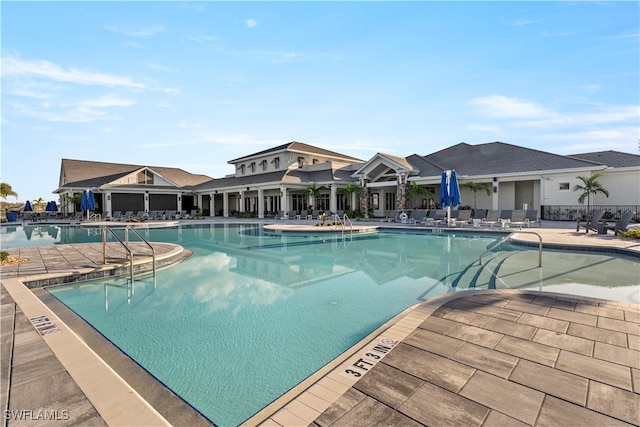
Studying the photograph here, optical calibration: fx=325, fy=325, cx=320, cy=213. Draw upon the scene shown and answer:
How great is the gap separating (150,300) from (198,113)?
46.5 feet

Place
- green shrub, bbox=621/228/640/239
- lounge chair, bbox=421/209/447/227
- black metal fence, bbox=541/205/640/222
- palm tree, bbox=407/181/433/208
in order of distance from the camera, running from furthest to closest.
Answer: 1. palm tree, bbox=407/181/433/208
2. lounge chair, bbox=421/209/447/227
3. black metal fence, bbox=541/205/640/222
4. green shrub, bbox=621/228/640/239

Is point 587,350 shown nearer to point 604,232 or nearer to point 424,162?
point 604,232

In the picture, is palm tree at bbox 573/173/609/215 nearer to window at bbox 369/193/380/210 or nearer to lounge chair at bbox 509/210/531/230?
lounge chair at bbox 509/210/531/230

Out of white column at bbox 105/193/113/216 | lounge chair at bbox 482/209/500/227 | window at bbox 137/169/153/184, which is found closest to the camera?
lounge chair at bbox 482/209/500/227

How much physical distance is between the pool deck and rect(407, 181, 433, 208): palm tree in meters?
19.9

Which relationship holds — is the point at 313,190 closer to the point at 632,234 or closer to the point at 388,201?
the point at 388,201

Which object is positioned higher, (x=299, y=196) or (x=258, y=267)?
(x=299, y=196)

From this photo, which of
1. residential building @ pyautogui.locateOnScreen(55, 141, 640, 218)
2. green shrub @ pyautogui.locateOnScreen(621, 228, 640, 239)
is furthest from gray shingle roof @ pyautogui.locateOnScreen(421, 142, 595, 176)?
green shrub @ pyautogui.locateOnScreen(621, 228, 640, 239)

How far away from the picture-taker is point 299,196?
31.2 metres

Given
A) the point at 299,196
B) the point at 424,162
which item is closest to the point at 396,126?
the point at 424,162

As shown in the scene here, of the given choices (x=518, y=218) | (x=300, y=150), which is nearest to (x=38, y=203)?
(x=300, y=150)

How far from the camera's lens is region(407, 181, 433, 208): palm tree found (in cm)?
2377

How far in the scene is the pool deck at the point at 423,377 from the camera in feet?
7.49

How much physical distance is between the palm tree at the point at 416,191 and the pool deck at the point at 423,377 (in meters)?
19.9
